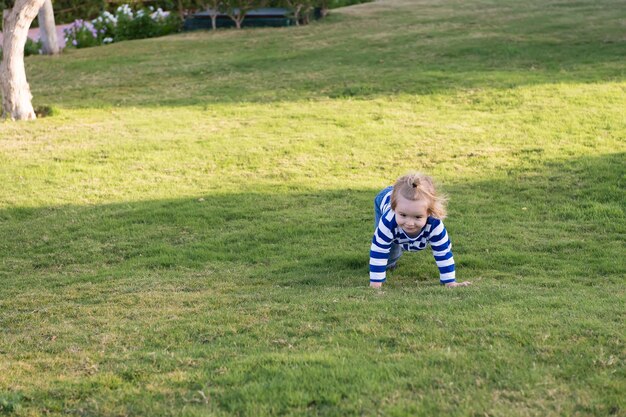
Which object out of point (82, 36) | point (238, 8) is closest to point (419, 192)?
point (238, 8)

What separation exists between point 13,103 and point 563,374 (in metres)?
A: 10.8

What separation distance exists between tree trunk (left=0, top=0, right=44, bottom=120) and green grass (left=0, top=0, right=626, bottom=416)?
0.42 meters

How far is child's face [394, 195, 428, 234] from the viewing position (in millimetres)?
5742

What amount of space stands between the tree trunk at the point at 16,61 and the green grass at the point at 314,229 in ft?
1.39

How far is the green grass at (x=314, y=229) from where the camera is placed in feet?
13.0

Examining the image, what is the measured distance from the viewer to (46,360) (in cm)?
455

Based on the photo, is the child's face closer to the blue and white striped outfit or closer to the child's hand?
the blue and white striped outfit

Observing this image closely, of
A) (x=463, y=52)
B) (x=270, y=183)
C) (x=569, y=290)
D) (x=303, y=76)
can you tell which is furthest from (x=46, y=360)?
(x=463, y=52)

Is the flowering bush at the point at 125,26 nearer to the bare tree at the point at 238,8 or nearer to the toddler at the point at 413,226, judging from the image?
the bare tree at the point at 238,8

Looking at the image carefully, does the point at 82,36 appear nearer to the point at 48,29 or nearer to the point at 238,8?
the point at 48,29

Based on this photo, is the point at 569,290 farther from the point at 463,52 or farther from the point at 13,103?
the point at 463,52

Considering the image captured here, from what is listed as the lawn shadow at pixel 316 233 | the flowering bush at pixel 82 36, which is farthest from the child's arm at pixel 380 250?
the flowering bush at pixel 82 36

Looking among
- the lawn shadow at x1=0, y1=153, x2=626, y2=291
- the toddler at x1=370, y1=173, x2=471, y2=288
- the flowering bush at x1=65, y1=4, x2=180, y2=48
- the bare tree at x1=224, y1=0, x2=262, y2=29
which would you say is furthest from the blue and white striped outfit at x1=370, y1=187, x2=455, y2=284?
the flowering bush at x1=65, y1=4, x2=180, y2=48

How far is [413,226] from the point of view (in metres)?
5.84
